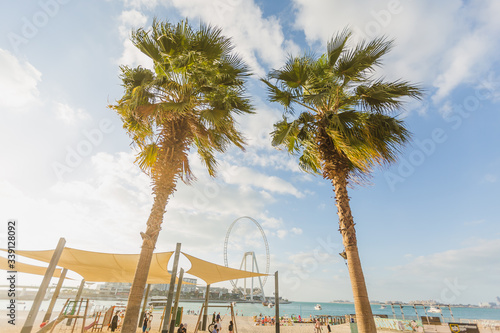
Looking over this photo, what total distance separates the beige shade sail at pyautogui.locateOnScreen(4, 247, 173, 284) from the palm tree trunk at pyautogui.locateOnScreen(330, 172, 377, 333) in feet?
21.6

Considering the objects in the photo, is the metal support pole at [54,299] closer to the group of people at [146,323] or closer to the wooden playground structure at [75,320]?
the wooden playground structure at [75,320]

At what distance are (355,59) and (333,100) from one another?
1148mm

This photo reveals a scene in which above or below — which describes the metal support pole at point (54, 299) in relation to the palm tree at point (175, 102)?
below

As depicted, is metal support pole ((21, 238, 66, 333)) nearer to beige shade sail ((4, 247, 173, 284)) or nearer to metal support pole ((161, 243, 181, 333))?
beige shade sail ((4, 247, 173, 284))

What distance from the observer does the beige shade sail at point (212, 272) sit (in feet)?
31.4

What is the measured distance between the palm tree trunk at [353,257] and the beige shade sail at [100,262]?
260 inches

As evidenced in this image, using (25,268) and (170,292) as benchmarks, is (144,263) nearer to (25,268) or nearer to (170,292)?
(170,292)

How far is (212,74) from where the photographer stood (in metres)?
6.54

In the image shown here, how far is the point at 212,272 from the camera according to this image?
10.5 metres

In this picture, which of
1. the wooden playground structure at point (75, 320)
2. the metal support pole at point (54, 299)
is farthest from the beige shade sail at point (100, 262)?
the wooden playground structure at point (75, 320)

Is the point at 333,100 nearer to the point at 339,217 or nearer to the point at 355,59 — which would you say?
the point at 355,59

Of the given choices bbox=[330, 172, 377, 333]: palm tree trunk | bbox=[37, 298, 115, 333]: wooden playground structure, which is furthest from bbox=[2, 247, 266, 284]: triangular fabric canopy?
bbox=[330, 172, 377, 333]: palm tree trunk

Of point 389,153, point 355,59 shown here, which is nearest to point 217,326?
point 389,153

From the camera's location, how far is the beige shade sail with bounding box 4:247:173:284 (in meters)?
8.72
